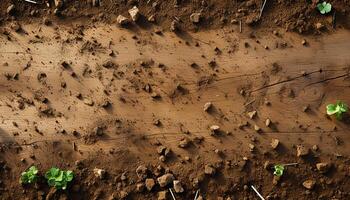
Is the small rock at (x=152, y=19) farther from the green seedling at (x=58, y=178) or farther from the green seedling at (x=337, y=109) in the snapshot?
the green seedling at (x=337, y=109)

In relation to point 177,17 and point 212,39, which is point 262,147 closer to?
point 212,39

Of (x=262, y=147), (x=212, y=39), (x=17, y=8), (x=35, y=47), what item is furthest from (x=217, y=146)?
A: (x=17, y=8)

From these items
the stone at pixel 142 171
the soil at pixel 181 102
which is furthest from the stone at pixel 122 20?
the stone at pixel 142 171

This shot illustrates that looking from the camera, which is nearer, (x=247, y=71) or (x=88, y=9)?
(x=247, y=71)

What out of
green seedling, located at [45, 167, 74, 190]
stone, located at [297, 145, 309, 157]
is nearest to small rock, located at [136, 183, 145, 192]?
green seedling, located at [45, 167, 74, 190]

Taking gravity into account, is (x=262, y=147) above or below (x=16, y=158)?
above

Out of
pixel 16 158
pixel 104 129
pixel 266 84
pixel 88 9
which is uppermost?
pixel 88 9
